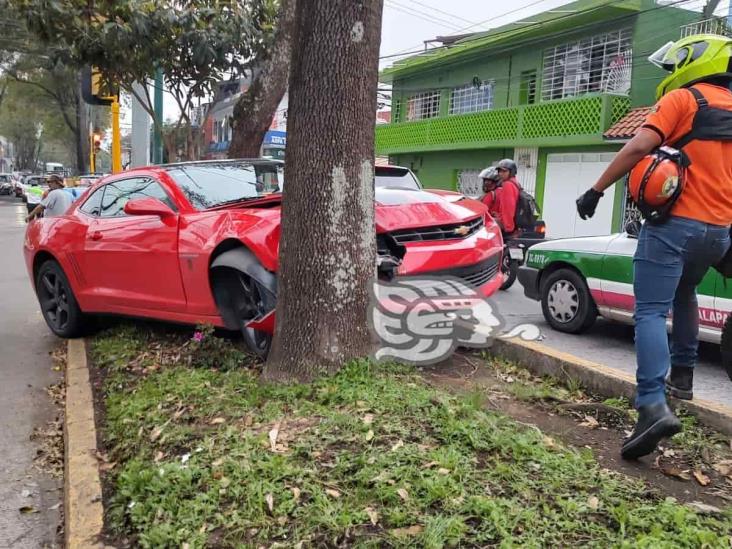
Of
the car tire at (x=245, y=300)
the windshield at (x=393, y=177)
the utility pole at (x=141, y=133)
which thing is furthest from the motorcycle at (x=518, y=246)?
the utility pole at (x=141, y=133)

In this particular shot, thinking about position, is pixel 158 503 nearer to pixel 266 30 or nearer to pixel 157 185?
pixel 157 185

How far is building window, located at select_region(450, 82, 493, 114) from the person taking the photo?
2352cm

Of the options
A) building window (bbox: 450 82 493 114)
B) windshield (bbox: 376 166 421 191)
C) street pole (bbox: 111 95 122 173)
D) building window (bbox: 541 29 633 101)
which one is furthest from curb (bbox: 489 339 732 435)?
building window (bbox: 450 82 493 114)

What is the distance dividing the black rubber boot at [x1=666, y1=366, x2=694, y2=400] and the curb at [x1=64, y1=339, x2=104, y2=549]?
2.79m

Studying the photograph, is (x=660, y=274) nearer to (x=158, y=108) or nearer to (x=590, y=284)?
(x=590, y=284)

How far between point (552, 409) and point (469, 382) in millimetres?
564

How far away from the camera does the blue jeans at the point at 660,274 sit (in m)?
2.80

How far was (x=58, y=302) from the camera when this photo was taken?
6.43 meters

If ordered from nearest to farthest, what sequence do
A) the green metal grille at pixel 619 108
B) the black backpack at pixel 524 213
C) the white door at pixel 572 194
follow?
the black backpack at pixel 524 213, the green metal grille at pixel 619 108, the white door at pixel 572 194

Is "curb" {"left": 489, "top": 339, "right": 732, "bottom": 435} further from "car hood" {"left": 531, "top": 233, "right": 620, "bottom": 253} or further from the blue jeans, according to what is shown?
"car hood" {"left": 531, "top": 233, "right": 620, "bottom": 253}

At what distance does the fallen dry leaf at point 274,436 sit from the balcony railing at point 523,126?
1660cm

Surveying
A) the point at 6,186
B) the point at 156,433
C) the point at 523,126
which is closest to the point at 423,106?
the point at 523,126

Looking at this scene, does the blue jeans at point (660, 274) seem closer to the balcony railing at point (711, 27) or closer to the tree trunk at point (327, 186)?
the tree trunk at point (327, 186)

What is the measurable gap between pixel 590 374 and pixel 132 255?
355cm
